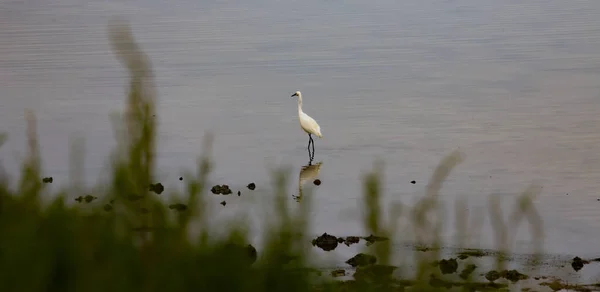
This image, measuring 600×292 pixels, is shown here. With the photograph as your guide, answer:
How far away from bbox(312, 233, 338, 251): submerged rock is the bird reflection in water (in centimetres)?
244

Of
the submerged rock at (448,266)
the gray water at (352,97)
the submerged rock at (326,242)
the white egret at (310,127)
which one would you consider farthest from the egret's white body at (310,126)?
the submerged rock at (448,266)

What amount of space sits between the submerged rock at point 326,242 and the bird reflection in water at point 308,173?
7.99 ft

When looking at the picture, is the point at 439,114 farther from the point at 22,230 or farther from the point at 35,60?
the point at 22,230

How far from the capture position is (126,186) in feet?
19.3

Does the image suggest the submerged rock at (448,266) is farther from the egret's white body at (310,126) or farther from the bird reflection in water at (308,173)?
the egret's white body at (310,126)

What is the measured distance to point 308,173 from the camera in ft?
45.4

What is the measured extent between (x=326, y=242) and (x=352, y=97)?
26.9ft

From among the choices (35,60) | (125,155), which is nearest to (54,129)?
(35,60)

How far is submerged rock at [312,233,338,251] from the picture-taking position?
1040 cm

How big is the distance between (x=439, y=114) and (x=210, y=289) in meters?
11.7

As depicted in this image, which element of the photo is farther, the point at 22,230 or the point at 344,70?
the point at 344,70

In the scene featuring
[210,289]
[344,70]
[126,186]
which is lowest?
[210,289]

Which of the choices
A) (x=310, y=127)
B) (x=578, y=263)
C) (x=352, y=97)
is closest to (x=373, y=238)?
(x=578, y=263)

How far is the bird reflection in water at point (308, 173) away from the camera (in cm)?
1350
